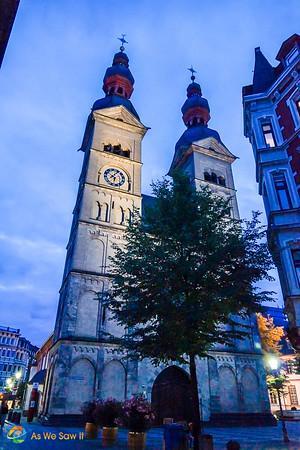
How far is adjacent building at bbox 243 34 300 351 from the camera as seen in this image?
14.2 metres

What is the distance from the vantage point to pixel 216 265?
39.2 ft

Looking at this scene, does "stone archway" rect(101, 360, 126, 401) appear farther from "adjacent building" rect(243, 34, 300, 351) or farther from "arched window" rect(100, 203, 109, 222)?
"adjacent building" rect(243, 34, 300, 351)

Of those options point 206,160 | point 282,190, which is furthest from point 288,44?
point 206,160

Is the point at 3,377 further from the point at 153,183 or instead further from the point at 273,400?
the point at 153,183

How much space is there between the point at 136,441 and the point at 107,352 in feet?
42.6

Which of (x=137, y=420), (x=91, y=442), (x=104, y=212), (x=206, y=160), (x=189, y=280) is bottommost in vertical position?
(x=91, y=442)

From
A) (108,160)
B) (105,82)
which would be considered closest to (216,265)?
(108,160)

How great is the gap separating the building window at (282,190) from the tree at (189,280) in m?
3.41

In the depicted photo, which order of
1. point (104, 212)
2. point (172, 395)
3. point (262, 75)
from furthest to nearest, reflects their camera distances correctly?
point (104, 212)
point (172, 395)
point (262, 75)

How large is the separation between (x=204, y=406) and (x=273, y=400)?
31.5m

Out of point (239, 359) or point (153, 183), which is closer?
point (153, 183)

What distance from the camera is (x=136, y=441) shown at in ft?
36.2

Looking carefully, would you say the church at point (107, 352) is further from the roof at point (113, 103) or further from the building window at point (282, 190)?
the building window at point (282, 190)

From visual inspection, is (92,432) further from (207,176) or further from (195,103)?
(195,103)
